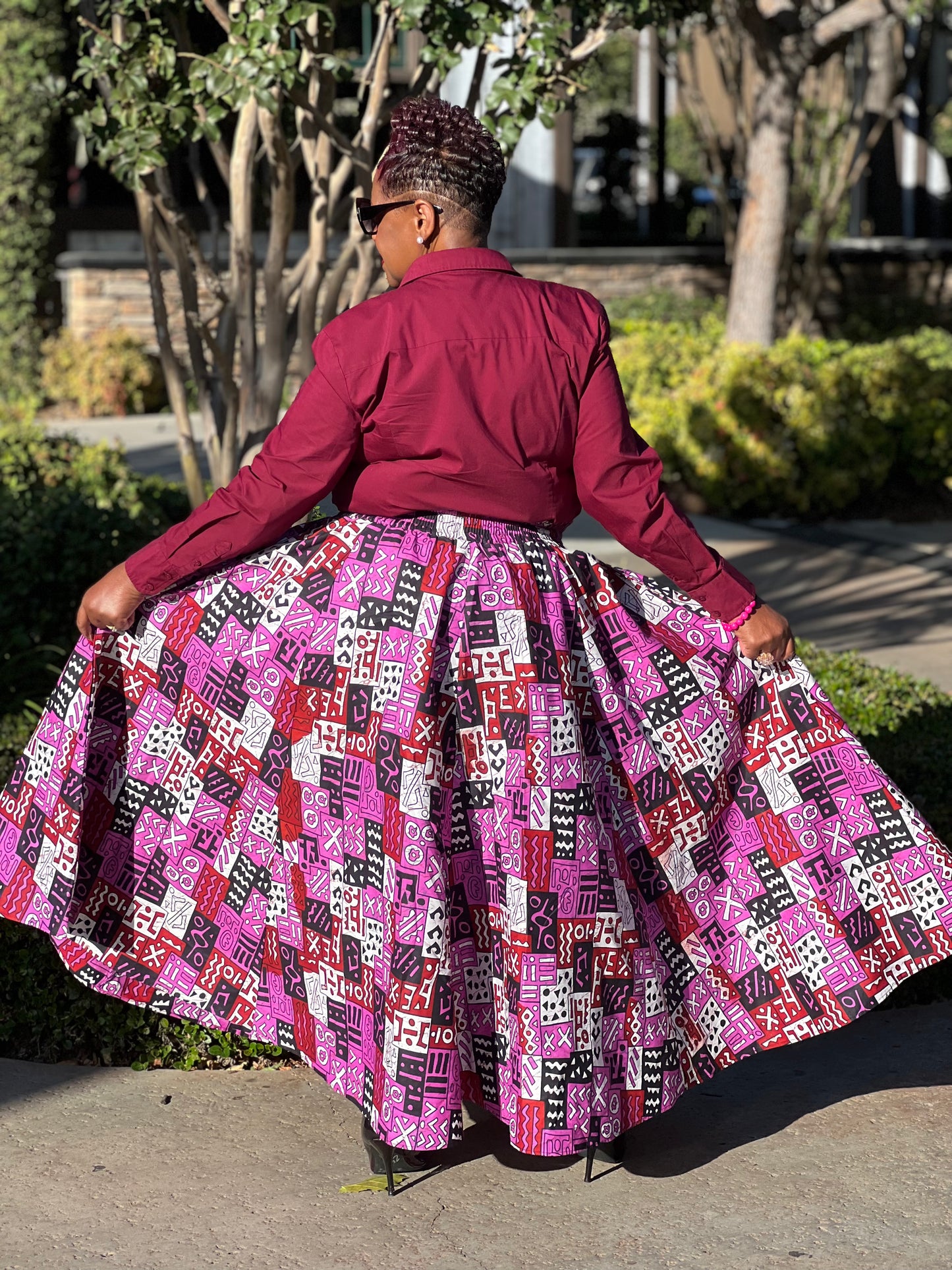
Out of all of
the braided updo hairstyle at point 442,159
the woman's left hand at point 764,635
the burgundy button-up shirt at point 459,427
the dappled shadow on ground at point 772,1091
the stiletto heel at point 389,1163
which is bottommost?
the dappled shadow on ground at point 772,1091

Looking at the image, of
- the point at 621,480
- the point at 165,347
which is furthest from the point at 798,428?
the point at 621,480

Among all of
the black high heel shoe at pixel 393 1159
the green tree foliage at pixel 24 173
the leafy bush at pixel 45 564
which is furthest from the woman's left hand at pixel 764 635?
the green tree foliage at pixel 24 173

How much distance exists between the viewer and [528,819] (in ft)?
8.43

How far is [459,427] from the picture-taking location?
2.60 meters

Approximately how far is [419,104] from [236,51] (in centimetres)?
162

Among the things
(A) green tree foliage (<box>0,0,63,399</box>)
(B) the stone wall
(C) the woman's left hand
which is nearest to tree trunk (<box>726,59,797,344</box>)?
(B) the stone wall

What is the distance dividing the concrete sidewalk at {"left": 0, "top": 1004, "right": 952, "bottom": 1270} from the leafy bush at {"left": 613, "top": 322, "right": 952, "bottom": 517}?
6215 mm

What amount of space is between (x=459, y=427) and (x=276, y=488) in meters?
0.34

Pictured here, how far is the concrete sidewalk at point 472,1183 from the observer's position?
255cm

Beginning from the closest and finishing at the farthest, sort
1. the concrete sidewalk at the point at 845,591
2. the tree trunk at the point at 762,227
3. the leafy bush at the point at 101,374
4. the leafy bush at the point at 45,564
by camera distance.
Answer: the leafy bush at the point at 45,564 → the concrete sidewalk at the point at 845,591 → the tree trunk at the point at 762,227 → the leafy bush at the point at 101,374

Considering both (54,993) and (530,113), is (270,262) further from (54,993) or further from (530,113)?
(54,993)

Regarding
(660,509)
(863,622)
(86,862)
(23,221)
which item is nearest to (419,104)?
(660,509)

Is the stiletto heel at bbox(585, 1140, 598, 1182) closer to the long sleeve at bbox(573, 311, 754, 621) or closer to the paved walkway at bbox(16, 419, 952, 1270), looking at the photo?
the paved walkway at bbox(16, 419, 952, 1270)

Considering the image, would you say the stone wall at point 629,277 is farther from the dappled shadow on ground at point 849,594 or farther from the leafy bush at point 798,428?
the dappled shadow on ground at point 849,594
